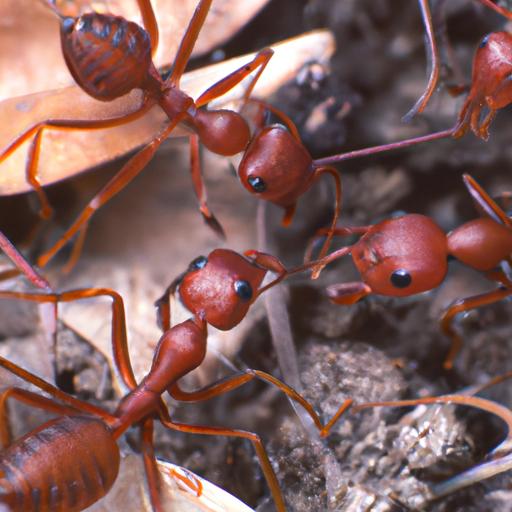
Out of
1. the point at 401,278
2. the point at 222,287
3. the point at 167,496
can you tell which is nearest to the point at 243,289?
the point at 222,287

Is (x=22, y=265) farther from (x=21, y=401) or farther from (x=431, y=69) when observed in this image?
(x=431, y=69)

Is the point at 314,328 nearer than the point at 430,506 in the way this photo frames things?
No

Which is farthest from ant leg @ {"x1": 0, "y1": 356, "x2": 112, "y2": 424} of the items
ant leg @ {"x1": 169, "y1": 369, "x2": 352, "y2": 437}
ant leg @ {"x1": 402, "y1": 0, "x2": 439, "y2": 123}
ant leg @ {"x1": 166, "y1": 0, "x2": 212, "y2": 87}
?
ant leg @ {"x1": 402, "y1": 0, "x2": 439, "y2": 123}

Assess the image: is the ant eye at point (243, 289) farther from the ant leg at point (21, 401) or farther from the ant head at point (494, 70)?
the ant head at point (494, 70)

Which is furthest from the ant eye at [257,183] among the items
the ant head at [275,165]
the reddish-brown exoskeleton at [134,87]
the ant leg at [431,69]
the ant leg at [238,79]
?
the ant leg at [431,69]

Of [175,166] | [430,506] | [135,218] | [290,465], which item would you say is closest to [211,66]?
[175,166]

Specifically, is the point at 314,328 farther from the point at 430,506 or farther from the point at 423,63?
the point at 423,63

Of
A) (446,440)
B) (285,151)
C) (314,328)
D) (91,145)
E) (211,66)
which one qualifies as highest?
(211,66)
